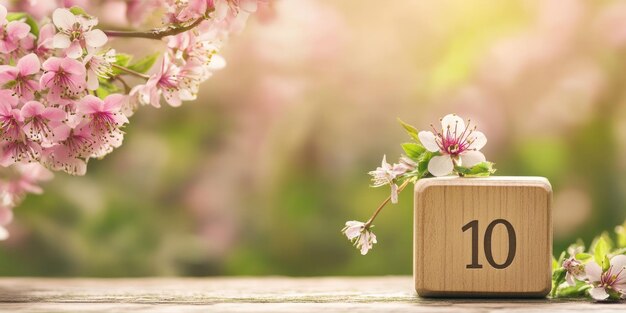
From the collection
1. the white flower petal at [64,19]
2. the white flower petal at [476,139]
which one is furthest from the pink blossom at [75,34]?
the white flower petal at [476,139]

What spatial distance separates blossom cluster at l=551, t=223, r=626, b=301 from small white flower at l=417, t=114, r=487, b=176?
0.45 feet

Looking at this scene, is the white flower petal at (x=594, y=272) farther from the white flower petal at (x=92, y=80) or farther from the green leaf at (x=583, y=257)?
the white flower petal at (x=92, y=80)

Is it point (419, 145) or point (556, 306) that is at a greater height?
point (419, 145)

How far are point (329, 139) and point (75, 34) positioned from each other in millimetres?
986

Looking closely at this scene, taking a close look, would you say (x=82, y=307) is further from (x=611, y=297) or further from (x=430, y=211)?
(x=611, y=297)

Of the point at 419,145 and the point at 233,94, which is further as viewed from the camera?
the point at 233,94

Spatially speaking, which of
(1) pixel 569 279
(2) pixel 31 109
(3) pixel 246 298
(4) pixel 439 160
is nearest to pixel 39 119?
(2) pixel 31 109

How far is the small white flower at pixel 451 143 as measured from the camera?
0.91m

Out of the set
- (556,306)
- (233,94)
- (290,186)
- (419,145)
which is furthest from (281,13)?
(556,306)

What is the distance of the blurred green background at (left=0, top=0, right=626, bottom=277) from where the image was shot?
175 cm

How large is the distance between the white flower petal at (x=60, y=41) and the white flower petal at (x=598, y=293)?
0.52 m

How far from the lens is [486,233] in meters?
0.90

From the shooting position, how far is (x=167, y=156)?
1802mm

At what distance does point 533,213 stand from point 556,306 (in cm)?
9
